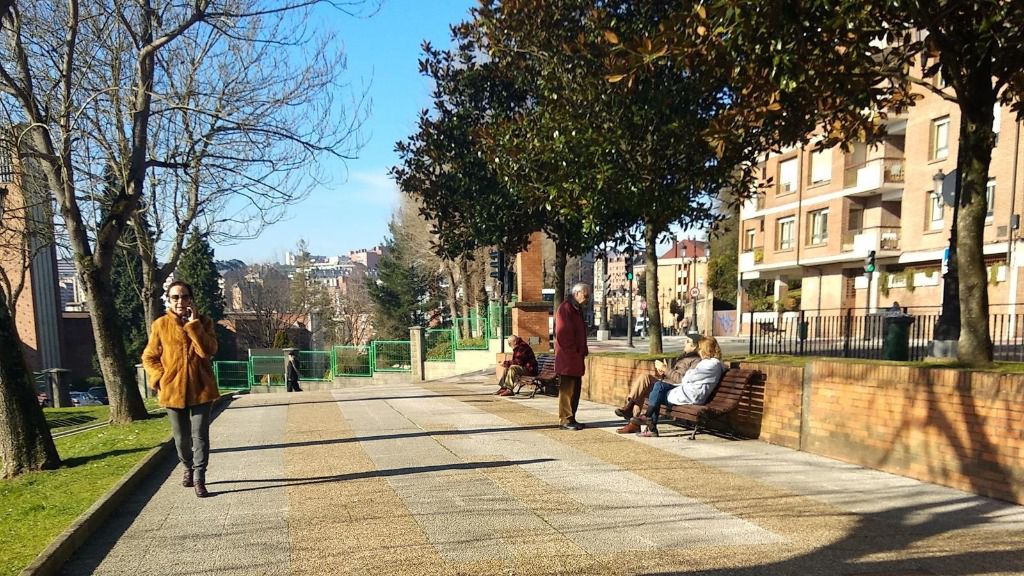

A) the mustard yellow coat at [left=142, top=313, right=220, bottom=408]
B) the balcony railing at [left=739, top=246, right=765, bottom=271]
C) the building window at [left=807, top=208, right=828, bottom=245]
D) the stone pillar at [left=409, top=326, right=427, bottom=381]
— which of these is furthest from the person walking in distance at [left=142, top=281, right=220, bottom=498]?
the balcony railing at [left=739, top=246, right=765, bottom=271]

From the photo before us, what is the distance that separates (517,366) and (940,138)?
81.5 ft

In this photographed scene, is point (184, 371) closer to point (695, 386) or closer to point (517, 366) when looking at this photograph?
point (695, 386)

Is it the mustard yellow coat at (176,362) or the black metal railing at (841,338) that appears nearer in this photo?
the mustard yellow coat at (176,362)

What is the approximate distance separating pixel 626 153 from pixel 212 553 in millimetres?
6667

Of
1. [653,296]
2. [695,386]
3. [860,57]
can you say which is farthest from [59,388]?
[860,57]

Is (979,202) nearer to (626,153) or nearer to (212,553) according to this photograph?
(626,153)

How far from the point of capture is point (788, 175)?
35.1 m

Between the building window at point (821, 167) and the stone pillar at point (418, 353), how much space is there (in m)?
23.7

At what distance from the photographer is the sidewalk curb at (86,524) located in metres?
3.52

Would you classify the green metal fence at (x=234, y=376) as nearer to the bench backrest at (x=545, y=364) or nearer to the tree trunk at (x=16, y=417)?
the bench backrest at (x=545, y=364)

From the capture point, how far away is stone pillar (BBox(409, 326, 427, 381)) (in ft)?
65.4

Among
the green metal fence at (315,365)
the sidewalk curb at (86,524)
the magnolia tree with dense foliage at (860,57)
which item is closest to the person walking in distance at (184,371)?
the sidewalk curb at (86,524)

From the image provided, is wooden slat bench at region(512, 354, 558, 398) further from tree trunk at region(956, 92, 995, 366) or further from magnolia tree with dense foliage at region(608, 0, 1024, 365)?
tree trunk at region(956, 92, 995, 366)

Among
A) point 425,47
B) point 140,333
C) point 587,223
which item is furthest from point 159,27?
point 140,333
